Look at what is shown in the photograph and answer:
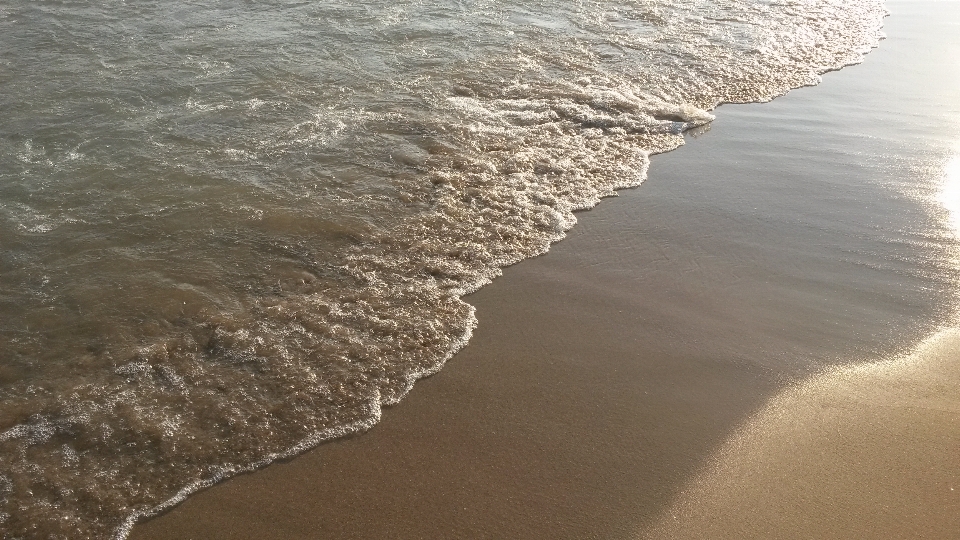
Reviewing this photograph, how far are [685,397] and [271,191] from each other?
332cm

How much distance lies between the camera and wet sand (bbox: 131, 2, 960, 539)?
3.17m

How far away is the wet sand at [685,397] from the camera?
3170 millimetres

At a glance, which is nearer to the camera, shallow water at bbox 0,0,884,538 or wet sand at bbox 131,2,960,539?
wet sand at bbox 131,2,960,539

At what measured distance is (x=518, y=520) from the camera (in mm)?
3135

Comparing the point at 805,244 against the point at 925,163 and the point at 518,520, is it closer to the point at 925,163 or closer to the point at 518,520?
the point at 925,163

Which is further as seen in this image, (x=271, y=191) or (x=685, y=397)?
(x=271, y=191)

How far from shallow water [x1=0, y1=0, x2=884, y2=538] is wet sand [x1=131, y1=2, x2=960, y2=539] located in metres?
0.26

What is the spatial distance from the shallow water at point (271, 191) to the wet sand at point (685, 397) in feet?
0.85

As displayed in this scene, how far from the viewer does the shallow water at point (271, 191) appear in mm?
3574

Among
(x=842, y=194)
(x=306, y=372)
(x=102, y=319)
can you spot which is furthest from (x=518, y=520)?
(x=842, y=194)

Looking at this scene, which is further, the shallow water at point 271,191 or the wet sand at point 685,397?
the shallow water at point 271,191

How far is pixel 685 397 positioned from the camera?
379 centimetres

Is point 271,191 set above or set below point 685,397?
above

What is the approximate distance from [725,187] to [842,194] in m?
0.90
